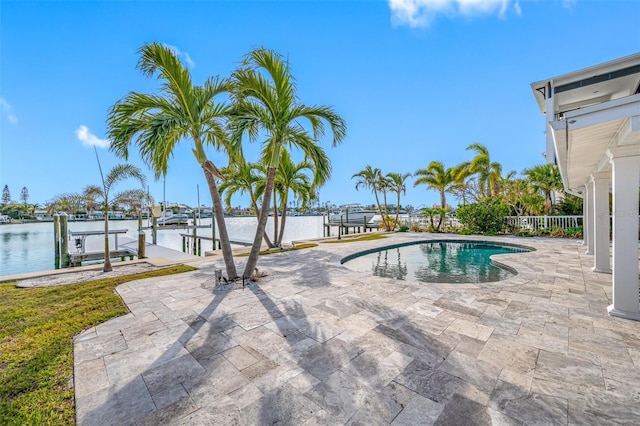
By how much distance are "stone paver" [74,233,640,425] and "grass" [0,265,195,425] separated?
14 centimetres

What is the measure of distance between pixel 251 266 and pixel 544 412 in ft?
15.9

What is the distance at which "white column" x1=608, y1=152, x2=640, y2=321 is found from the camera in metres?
3.25

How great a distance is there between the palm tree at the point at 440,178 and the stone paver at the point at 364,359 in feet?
44.0

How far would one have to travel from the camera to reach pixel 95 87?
8.42 m

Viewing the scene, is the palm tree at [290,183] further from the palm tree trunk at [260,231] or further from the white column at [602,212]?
the white column at [602,212]

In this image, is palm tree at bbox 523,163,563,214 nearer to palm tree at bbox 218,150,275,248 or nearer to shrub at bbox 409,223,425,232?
shrub at bbox 409,223,425,232

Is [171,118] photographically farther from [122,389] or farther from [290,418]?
[290,418]

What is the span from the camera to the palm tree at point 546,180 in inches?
517

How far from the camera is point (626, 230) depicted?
10.8 ft

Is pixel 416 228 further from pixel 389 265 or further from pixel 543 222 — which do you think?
pixel 389 265

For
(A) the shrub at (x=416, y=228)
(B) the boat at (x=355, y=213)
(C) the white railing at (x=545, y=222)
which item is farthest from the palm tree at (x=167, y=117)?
(B) the boat at (x=355, y=213)

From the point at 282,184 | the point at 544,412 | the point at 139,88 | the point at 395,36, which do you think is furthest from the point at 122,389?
the point at 395,36

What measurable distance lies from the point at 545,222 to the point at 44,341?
1753 centimetres

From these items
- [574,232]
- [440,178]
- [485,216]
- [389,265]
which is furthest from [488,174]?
[389,265]
